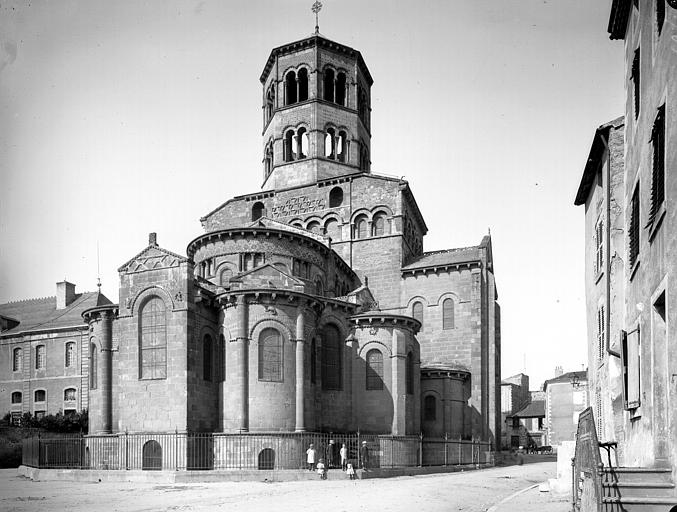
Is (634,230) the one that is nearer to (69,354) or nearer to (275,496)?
(275,496)

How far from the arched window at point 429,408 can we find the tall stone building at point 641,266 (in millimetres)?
22101

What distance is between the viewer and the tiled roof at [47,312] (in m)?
53.6

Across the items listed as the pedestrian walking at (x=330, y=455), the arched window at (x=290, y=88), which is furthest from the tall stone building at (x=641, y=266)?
the arched window at (x=290, y=88)

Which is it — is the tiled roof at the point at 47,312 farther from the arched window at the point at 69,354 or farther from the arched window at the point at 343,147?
the arched window at the point at 343,147

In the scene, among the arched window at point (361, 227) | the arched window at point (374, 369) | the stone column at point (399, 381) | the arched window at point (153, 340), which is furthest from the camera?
the arched window at point (361, 227)

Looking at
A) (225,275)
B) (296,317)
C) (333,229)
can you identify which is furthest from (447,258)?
(296,317)

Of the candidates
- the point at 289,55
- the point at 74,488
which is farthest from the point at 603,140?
the point at 289,55

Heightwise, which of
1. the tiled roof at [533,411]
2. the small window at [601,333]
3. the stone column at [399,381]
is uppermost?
the small window at [601,333]

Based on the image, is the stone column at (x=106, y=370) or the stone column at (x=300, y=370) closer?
the stone column at (x=300, y=370)

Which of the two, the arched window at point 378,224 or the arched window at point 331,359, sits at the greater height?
the arched window at point 378,224

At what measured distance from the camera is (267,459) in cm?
3075

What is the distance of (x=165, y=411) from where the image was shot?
30.6m

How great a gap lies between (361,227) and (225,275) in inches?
498

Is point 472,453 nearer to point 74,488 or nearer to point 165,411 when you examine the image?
point 165,411
